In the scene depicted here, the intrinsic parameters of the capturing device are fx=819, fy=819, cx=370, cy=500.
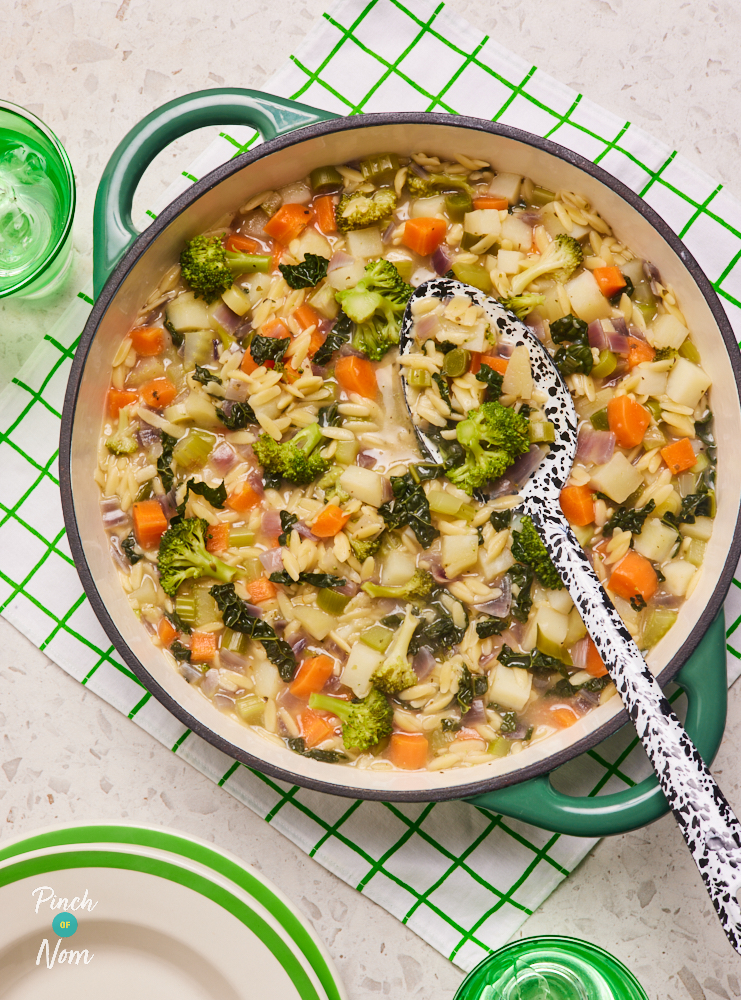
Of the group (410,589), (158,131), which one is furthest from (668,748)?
(158,131)

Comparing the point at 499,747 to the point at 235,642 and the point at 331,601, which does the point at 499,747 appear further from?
the point at 235,642

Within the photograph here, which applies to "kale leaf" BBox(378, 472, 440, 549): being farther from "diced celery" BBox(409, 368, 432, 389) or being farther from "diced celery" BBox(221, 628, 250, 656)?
"diced celery" BBox(221, 628, 250, 656)

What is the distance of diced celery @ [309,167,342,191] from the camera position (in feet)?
9.72

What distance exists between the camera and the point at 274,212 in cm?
301

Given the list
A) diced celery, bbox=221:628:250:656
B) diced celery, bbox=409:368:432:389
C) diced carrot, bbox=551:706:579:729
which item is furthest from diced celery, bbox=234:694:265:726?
diced celery, bbox=409:368:432:389

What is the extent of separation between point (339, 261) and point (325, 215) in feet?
0.65

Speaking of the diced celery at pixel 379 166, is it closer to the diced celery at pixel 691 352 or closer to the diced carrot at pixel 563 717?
the diced celery at pixel 691 352

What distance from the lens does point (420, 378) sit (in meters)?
2.86

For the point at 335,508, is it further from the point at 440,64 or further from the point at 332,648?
the point at 440,64

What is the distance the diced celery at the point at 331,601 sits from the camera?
2.89m

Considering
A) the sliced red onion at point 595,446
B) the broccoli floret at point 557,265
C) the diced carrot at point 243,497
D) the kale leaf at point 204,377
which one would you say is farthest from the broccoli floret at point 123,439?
the sliced red onion at point 595,446

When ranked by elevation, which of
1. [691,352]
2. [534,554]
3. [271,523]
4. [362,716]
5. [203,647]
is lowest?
[203,647]

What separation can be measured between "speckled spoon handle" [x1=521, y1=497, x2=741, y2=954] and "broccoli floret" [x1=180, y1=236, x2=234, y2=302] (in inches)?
57.2

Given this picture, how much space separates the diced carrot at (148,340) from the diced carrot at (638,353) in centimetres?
169
